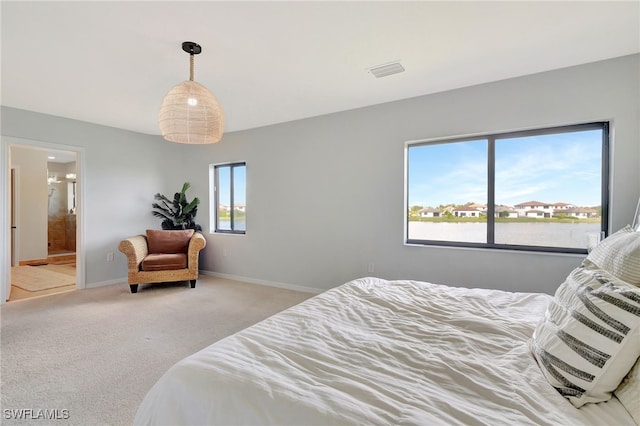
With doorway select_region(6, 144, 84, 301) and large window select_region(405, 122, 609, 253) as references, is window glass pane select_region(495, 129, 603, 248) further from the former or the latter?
doorway select_region(6, 144, 84, 301)

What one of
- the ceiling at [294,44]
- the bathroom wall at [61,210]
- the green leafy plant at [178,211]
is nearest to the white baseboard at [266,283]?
the green leafy plant at [178,211]

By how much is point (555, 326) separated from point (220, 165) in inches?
202

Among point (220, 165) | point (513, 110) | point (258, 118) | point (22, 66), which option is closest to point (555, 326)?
point (513, 110)

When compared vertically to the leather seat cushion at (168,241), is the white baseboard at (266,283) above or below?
below

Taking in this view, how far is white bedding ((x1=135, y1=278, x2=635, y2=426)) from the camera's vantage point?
779 mm

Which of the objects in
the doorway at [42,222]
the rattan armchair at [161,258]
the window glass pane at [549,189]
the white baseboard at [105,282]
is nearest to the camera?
the window glass pane at [549,189]

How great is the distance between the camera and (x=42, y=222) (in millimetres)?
6391

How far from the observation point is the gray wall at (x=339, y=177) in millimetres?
2611

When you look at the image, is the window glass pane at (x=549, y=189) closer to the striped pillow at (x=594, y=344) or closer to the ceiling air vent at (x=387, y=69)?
the ceiling air vent at (x=387, y=69)

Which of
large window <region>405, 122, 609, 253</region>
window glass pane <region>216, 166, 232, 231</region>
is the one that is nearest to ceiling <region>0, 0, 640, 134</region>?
large window <region>405, 122, 609, 253</region>

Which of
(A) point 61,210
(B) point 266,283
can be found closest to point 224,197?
(B) point 266,283

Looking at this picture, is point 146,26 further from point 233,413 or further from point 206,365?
point 233,413

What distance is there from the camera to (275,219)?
4.41 meters

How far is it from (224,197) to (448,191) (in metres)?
3.81
